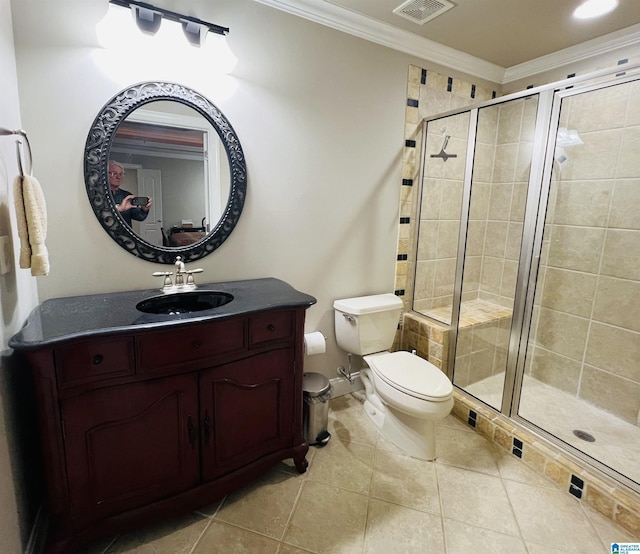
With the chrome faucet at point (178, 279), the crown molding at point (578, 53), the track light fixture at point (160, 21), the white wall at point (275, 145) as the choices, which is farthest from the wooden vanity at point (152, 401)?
the crown molding at point (578, 53)

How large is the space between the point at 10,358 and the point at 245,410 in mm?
880

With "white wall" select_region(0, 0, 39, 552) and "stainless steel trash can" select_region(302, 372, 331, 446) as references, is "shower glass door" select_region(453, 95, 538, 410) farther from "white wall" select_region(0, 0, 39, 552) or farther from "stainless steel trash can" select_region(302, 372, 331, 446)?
"white wall" select_region(0, 0, 39, 552)

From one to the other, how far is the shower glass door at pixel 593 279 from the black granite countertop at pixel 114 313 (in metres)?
1.57

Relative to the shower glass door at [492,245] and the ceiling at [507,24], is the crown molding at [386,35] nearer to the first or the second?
the ceiling at [507,24]

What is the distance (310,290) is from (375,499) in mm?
1178

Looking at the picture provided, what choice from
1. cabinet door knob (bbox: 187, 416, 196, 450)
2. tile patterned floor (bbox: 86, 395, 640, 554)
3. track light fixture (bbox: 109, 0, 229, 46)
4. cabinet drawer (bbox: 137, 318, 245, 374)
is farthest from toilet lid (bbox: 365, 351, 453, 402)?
track light fixture (bbox: 109, 0, 229, 46)

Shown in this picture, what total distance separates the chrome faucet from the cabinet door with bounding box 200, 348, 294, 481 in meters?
0.50

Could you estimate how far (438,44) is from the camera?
2.36 metres

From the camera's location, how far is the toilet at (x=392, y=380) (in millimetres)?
1817

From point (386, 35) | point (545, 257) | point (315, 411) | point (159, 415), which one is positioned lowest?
point (315, 411)

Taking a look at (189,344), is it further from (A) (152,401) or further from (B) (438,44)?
(B) (438,44)

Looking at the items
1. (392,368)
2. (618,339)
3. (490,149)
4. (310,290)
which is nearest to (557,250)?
(618,339)

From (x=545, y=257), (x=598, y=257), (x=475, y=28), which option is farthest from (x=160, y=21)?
(x=598, y=257)

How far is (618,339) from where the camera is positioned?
2.22m
